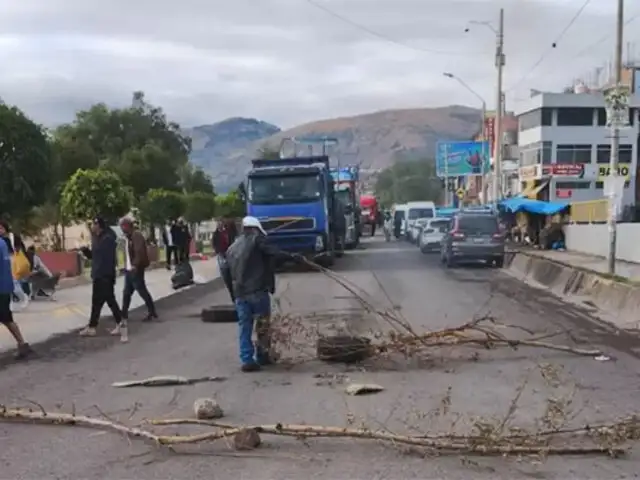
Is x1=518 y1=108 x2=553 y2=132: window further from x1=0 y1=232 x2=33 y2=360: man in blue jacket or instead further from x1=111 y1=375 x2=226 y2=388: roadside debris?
x1=111 y1=375 x2=226 y2=388: roadside debris

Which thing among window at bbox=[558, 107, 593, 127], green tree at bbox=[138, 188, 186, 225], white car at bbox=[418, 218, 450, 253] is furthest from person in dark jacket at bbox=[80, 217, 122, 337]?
window at bbox=[558, 107, 593, 127]

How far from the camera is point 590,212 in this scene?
42.8 metres

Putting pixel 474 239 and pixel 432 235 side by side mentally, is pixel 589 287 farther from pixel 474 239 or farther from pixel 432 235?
pixel 432 235

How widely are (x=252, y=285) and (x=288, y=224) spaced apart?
18387 millimetres

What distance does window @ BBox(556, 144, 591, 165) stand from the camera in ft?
275

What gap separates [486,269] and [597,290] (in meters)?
12.3

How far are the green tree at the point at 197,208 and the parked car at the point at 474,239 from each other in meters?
23.9

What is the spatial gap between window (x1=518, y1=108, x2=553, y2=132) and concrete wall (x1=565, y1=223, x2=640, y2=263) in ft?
142

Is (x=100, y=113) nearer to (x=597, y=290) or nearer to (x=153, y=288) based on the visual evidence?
(x=153, y=288)

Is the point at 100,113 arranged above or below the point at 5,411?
above

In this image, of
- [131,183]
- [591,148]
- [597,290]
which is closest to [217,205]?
[131,183]

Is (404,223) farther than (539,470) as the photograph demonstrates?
Yes

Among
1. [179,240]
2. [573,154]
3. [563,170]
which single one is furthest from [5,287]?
[573,154]

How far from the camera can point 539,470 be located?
683cm
